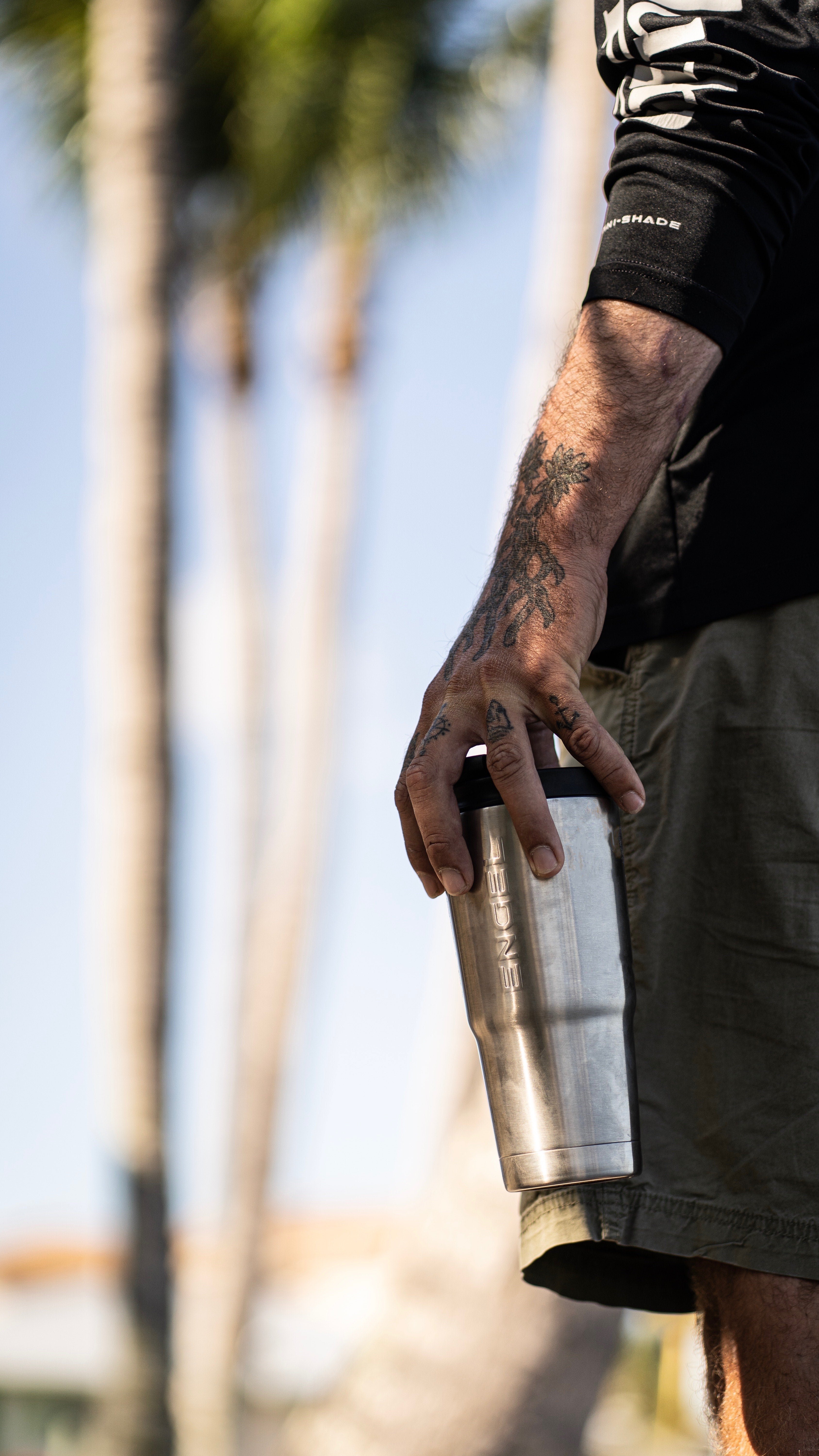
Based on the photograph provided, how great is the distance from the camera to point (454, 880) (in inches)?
57.2

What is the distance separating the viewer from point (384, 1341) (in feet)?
15.7

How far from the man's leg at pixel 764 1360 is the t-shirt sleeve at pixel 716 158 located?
3.51 ft

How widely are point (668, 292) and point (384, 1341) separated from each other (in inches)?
170

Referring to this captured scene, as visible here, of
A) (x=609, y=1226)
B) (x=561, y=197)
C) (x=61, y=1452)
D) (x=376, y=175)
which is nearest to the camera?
(x=609, y=1226)

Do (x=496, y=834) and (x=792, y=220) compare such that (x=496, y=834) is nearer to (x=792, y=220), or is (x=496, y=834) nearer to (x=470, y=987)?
(x=470, y=987)

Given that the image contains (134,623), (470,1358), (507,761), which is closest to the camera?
(507,761)

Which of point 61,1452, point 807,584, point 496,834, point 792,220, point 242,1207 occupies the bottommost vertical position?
point 61,1452

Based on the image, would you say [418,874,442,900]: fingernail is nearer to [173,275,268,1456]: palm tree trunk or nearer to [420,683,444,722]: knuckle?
[420,683,444,722]: knuckle

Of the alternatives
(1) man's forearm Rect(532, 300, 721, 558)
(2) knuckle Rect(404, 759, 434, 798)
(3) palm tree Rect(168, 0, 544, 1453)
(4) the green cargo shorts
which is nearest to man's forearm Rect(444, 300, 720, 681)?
(1) man's forearm Rect(532, 300, 721, 558)

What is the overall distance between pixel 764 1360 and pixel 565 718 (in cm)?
73

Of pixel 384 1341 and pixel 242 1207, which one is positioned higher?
pixel 384 1341

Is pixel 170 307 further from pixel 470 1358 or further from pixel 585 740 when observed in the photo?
pixel 585 740

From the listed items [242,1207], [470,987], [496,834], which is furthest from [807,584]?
[242,1207]

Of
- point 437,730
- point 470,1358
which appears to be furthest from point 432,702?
point 470,1358
